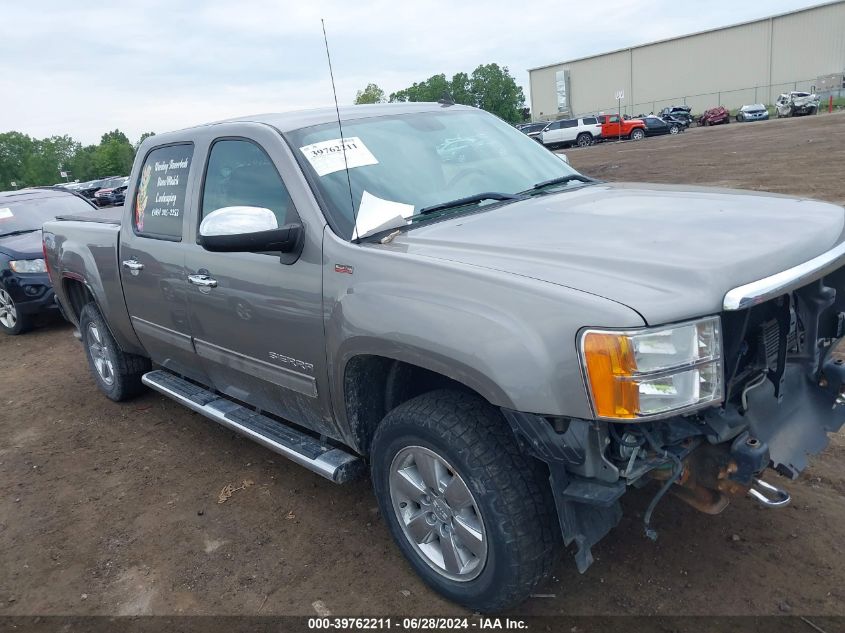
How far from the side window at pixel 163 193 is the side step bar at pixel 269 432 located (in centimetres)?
94

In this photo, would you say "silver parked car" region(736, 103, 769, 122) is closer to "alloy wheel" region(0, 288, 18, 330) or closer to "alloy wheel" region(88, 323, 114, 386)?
"alloy wheel" region(0, 288, 18, 330)

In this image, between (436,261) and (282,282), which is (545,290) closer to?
(436,261)

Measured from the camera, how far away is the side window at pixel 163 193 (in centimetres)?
385

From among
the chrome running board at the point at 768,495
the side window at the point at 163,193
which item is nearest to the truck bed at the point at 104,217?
the side window at the point at 163,193

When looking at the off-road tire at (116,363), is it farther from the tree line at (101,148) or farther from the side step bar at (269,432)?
the tree line at (101,148)

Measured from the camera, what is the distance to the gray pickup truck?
2.11m

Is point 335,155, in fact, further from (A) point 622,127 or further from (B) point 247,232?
(A) point 622,127

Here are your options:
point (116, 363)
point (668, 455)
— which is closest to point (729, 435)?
point (668, 455)

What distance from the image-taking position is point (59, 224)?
5.32 metres

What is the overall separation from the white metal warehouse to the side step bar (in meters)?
57.5

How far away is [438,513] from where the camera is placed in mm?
2688

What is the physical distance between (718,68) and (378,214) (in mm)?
69920

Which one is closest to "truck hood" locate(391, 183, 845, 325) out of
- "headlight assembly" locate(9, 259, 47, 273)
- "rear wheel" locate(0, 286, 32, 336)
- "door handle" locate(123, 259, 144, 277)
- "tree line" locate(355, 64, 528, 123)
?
"door handle" locate(123, 259, 144, 277)

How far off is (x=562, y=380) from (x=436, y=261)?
0.67 meters
